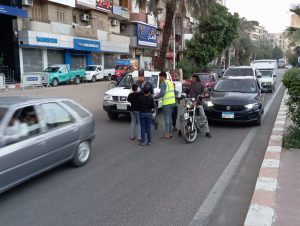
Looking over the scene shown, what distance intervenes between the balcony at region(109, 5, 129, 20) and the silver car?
3823 centimetres

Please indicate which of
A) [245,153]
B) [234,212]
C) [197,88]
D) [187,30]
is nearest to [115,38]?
[187,30]

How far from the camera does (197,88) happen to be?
32.7 feet

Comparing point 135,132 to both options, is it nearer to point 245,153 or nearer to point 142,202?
point 245,153

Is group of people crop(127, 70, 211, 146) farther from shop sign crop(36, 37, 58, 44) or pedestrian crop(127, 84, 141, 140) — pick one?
shop sign crop(36, 37, 58, 44)

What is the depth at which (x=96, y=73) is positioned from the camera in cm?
3619

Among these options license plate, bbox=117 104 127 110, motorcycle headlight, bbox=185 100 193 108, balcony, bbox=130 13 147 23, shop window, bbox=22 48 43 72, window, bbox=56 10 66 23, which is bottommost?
license plate, bbox=117 104 127 110

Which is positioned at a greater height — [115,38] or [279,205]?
[115,38]

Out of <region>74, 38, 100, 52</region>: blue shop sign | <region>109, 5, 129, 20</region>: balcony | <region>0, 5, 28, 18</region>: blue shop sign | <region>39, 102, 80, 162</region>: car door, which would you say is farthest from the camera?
<region>109, 5, 129, 20</region>: balcony

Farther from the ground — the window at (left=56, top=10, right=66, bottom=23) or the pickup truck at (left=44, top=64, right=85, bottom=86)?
the window at (left=56, top=10, right=66, bottom=23)

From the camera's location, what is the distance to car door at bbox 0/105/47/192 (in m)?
4.70

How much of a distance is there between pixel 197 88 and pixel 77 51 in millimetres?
29270

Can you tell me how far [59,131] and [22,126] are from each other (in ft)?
2.54

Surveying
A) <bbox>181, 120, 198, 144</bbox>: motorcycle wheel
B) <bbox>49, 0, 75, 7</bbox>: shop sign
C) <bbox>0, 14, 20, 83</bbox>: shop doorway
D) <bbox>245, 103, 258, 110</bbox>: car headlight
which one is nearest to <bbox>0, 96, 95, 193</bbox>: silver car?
<bbox>181, 120, 198, 144</bbox>: motorcycle wheel

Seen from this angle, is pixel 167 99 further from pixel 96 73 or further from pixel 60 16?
pixel 60 16
